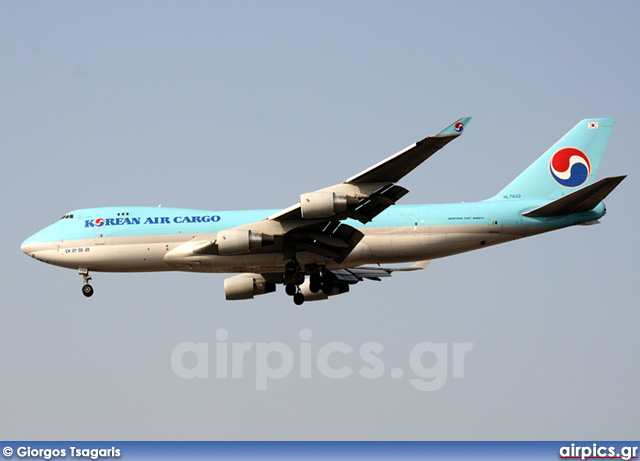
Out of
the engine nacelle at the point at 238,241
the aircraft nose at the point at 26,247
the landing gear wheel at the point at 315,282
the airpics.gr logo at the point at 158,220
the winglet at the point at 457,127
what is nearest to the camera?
the winglet at the point at 457,127

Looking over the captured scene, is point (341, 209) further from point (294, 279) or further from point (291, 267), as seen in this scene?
point (294, 279)

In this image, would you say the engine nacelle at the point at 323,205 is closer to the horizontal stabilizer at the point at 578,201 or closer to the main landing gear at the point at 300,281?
the main landing gear at the point at 300,281

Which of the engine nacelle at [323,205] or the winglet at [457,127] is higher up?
the winglet at [457,127]

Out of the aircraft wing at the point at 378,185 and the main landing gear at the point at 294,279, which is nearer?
the aircraft wing at the point at 378,185

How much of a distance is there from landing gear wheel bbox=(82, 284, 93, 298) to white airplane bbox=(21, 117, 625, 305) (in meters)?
0.03

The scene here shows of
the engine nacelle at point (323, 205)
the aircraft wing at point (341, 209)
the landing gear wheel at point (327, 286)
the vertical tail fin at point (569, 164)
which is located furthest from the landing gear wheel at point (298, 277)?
the vertical tail fin at point (569, 164)

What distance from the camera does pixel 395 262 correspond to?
39.1 meters

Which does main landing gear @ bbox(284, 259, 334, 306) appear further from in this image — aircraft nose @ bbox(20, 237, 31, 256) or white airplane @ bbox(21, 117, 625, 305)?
aircraft nose @ bbox(20, 237, 31, 256)

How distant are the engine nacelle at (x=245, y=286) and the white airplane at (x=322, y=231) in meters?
0.05

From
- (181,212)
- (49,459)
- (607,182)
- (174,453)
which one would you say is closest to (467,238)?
(607,182)

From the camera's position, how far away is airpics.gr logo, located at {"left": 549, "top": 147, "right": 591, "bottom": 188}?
134 feet

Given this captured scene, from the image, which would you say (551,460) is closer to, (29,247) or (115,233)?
(115,233)

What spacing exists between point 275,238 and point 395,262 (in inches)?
232

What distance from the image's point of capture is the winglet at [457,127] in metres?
29.2
